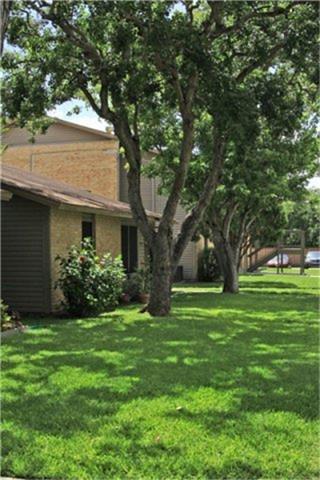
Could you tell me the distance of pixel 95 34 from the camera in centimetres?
1243

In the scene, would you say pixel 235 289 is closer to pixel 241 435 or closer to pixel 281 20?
pixel 281 20

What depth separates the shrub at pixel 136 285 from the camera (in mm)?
17969

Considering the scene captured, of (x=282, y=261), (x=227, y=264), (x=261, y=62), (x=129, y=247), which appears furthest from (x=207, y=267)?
(x=261, y=62)

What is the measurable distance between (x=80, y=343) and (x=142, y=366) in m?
2.26

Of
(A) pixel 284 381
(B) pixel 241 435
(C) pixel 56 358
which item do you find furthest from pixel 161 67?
(B) pixel 241 435

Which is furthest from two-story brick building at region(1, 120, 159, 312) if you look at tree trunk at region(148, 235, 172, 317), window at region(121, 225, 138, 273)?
Result: tree trunk at region(148, 235, 172, 317)

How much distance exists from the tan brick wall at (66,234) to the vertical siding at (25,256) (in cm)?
19

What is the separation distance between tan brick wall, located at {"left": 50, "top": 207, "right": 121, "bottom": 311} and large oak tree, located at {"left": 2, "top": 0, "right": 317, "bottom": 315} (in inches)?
77.7

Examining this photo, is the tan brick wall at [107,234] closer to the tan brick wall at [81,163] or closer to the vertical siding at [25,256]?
the vertical siding at [25,256]

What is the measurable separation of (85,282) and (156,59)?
5275mm

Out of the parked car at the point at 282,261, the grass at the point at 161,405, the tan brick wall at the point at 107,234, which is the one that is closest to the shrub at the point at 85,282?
the tan brick wall at the point at 107,234

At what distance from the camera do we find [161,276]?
13.9m

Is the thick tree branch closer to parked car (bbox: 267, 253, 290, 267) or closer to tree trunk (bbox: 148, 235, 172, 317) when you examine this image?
tree trunk (bbox: 148, 235, 172, 317)

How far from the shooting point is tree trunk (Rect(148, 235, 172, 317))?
45.1ft
